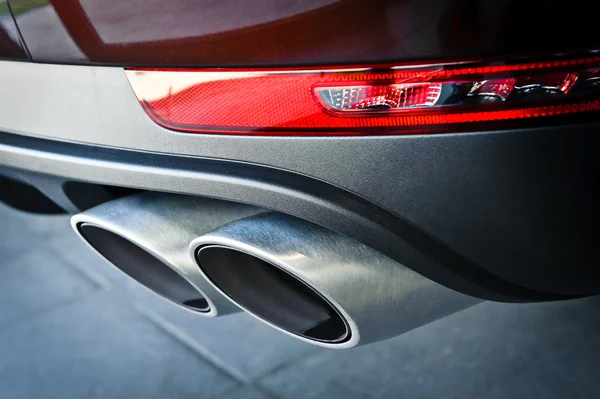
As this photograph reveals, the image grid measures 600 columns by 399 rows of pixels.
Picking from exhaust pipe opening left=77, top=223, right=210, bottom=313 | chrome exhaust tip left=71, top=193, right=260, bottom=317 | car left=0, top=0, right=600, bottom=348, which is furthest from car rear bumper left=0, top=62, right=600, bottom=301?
exhaust pipe opening left=77, top=223, right=210, bottom=313

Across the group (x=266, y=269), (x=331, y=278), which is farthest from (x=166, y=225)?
(x=331, y=278)

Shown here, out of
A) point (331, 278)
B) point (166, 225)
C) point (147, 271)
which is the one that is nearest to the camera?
point (331, 278)

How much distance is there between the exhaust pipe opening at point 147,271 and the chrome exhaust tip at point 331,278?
265 mm

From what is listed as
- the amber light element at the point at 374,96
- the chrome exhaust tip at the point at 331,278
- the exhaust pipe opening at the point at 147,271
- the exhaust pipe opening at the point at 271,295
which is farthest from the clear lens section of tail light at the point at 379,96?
the exhaust pipe opening at the point at 147,271

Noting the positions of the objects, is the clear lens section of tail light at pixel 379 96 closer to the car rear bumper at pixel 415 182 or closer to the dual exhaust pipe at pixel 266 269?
the car rear bumper at pixel 415 182

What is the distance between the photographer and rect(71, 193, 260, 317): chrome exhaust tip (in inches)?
52.8

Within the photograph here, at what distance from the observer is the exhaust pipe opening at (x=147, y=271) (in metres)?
1.57

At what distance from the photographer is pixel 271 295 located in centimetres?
141

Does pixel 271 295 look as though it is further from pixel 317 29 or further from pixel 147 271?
pixel 317 29

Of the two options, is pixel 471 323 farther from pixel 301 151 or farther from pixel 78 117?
pixel 78 117

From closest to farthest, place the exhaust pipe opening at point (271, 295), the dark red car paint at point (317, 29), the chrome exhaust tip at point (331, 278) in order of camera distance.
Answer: the dark red car paint at point (317, 29)
the chrome exhaust tip at point (331, 278)
the exhaust pipe opening at point (271, 295)

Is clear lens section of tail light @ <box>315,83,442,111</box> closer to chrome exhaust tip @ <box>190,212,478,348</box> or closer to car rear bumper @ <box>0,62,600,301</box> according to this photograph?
car rear bumper @ <box>0,62,600,301</box>

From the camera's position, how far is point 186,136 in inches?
45.4

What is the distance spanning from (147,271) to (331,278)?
0.67 meters
